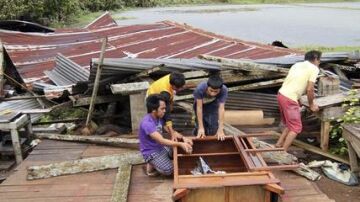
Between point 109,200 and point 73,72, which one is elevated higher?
point 73,72

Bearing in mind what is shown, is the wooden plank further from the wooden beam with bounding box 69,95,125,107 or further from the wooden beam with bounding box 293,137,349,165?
the wooden beam with bounding box 69,95,125,107

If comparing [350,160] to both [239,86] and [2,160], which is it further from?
[2,160]

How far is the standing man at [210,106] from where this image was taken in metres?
6.03

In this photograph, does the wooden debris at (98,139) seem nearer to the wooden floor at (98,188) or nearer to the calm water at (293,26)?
the wooden floor at (98,188)

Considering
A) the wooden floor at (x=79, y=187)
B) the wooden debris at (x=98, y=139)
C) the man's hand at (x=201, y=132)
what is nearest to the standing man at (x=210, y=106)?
the man's hand at (x=201, y=132)

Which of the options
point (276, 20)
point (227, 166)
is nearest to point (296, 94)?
point (227, 166)

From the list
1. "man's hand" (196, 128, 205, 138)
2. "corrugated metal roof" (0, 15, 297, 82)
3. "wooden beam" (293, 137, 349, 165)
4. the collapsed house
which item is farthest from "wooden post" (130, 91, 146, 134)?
"corrugated metal roof" (0, 15, 297, 82)

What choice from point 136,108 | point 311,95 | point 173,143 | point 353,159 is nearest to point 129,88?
point 136,108

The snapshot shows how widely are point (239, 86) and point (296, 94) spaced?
68.3 inches

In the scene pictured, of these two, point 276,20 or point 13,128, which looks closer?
point 13,128

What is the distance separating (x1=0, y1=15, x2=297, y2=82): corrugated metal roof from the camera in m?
11.3

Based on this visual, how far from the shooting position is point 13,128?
732cm

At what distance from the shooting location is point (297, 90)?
6.91 meters

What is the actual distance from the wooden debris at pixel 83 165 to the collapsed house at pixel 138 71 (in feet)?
4.38
